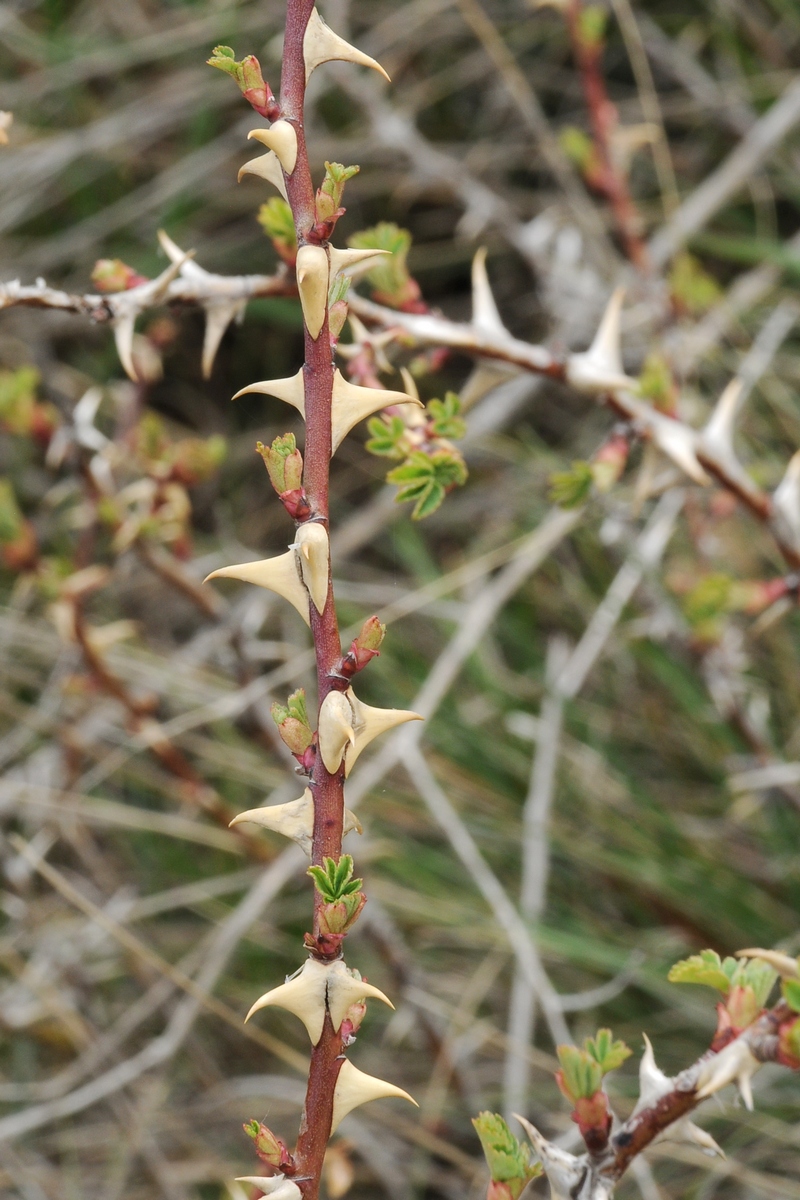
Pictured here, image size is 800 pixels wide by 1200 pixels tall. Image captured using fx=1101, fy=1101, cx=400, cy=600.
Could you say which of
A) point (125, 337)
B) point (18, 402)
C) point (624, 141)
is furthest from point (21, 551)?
point (624, 141)

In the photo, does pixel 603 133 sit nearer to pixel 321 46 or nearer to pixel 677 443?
pixel 677 443

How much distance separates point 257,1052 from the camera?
157cm

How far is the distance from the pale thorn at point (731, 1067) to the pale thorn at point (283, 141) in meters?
0.44

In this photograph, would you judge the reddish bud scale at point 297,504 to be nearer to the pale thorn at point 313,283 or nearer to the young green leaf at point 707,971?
the pale thorn at point 313,283

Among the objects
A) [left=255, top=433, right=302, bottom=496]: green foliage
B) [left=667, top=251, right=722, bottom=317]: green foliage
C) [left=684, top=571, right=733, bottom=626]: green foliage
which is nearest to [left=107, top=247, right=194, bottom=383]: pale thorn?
[left=255, top=433, right=302, bottom=496]: green foliage

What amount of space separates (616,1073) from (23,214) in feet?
5.73

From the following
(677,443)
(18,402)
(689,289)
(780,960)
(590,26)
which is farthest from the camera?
(689,289)

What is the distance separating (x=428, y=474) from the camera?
0.65m

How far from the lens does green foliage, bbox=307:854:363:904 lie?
0.48m

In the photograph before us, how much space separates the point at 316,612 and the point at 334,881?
0.12 meters

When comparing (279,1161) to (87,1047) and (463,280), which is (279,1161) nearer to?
(87,1047)

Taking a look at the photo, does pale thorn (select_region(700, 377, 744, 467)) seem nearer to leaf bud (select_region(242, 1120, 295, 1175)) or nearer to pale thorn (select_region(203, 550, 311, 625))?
pale thorn (select_region(203, 550, 311, 625))

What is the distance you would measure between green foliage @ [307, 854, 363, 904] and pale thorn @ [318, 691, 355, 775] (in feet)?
0.14

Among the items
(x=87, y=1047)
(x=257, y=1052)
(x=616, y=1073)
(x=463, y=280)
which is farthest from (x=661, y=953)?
(x=463, y=280)
